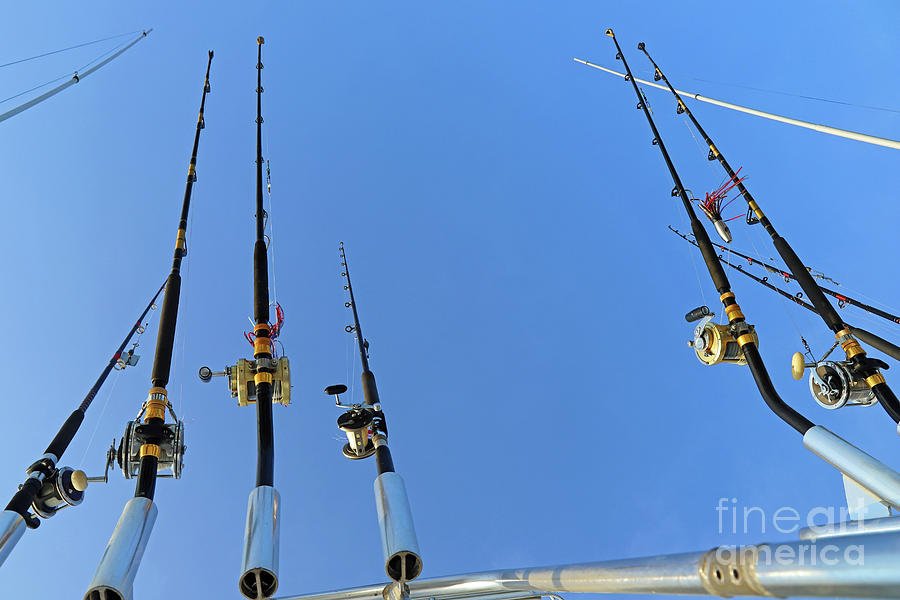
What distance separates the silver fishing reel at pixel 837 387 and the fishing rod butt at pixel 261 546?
184 inches

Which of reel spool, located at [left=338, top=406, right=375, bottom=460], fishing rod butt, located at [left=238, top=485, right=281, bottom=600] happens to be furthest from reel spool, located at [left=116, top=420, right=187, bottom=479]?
fishing rod butt, located at [left=238, top=485, right=281, bottom=600]

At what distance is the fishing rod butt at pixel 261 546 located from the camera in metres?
2.24

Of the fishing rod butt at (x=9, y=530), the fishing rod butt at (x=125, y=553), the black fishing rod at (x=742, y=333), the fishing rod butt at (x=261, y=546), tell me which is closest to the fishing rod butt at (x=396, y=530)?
the fishing rod butt at (x=261, y=546)

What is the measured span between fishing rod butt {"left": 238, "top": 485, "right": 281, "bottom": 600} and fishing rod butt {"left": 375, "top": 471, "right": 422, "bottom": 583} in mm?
403

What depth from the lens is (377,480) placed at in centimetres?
289

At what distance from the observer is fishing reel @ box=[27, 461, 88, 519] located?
3.76m

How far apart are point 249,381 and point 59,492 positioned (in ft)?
4.40

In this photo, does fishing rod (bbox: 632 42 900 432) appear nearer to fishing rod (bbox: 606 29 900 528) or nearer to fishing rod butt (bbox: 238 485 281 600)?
fishing rod (bbox: 606 29 900 528)

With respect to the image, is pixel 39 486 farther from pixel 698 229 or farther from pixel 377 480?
pixel 698 229

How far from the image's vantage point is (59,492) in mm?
3852

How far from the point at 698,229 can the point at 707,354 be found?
132 cm

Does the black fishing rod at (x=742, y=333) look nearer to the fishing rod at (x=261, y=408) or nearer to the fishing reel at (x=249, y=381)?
the fishing rod at (x=261, y=408)

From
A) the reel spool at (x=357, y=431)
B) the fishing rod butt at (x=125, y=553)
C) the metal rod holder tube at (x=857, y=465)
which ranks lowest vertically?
the fishing rod butt at (x=125, y=553)

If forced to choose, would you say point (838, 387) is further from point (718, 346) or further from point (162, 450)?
point (162, 450)
